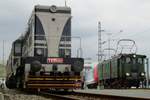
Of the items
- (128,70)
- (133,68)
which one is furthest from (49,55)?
(133,68)

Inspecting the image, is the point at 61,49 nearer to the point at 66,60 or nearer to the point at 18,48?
the point at 66,60

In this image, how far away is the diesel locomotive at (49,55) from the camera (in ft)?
60.9

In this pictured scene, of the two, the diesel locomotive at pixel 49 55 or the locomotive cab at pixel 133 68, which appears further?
the locomotive cab at pixel 133 68

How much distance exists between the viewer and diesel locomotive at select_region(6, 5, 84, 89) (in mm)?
18562

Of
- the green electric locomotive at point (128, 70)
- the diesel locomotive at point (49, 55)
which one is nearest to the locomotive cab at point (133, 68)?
the green electric locomotive at point (128, 70)

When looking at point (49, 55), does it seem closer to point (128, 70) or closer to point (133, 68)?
point (128, 70)

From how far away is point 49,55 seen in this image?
19.9 m

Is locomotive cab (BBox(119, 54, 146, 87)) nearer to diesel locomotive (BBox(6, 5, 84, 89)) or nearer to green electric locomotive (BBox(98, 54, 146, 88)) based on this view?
green electric locomotive (BBox(98, 54, 146, 88))

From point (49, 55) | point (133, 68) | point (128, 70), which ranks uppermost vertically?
point (49, 55)

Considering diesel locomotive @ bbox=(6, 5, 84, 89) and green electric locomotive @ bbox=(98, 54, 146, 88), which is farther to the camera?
green electric locomotive @ bbox=(98, 54, 146, 88)

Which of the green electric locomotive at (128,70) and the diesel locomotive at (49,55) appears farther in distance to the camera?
the green electric locomotive at (128,70)

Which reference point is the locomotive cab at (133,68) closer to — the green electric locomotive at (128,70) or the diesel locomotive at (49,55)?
the green electric locomotive at (128,70)

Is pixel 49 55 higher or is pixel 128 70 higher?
pixel 49 55

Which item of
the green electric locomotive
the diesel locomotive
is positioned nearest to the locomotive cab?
the green electric locomotive
